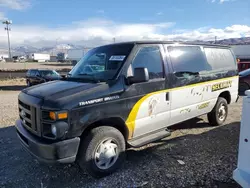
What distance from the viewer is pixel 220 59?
5.70 m

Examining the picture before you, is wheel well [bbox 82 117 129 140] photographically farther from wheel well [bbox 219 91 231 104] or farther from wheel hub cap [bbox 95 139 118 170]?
wheel well [bbox 219 91 231 104]

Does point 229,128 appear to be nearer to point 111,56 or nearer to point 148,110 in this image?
point 148,110

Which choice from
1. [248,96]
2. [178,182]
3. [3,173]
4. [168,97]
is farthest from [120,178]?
[248,96]

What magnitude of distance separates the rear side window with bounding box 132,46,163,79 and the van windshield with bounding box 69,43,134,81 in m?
0.21

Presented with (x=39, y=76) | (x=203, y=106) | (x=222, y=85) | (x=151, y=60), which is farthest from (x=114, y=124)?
(x=39, y=76)

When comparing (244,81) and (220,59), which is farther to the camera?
(244,81)

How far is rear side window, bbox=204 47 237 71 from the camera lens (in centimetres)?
538

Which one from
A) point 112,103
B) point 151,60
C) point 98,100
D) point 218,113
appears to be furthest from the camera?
point 218,113

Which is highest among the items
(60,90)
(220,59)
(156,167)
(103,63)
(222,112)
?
(220,59)

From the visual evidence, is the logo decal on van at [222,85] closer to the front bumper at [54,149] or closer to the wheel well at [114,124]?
the wheel well at [114,124]

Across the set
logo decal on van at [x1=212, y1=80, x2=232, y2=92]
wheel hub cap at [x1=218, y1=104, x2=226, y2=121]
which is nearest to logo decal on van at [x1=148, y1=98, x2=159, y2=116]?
logo decal on van at [x1=212, y1=80, x2=232, y2=92]

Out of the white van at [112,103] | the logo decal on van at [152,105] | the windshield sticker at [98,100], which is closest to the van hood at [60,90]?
the white van at [112,103]

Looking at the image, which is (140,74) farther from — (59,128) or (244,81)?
(244,81)

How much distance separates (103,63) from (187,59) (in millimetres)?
1891
